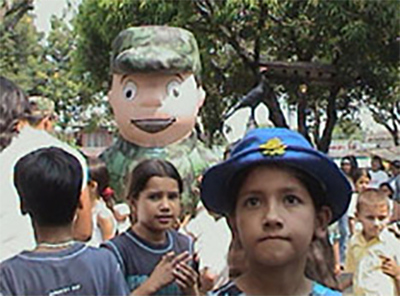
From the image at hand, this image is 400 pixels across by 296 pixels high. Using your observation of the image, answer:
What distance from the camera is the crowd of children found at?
1.51 metres

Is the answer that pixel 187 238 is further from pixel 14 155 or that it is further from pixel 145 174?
pixel 14 155

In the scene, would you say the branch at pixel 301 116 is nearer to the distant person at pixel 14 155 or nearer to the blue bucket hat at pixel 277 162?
the distant person at pixel 14 155

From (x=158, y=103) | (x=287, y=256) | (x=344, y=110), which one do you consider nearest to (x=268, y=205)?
(x=287, y=256)

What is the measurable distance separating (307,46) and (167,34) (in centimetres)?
552

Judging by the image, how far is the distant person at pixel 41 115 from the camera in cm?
289

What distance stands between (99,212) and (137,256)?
777 mm

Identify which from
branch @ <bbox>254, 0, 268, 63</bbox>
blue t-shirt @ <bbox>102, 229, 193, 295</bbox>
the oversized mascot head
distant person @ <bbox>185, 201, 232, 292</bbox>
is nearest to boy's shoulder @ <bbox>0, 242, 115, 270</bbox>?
blue t-shirt @ <bbox>102, 229, 193, 295</bbox>

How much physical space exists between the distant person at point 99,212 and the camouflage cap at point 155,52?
0.64m

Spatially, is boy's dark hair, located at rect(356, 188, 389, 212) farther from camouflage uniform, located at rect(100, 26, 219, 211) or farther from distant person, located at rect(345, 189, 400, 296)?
camouflage uniform, located at rect(100, 26, 219, 211)

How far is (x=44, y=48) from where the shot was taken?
1623 centimetres

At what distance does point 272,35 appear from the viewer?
30.2 feet

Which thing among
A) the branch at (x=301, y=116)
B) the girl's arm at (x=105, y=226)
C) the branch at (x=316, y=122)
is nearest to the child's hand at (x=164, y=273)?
the girl's arm at (x=105, y=226)

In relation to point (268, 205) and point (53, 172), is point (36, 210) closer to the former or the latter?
point (53, 172)

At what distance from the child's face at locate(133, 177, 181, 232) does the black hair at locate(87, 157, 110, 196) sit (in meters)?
0.79
